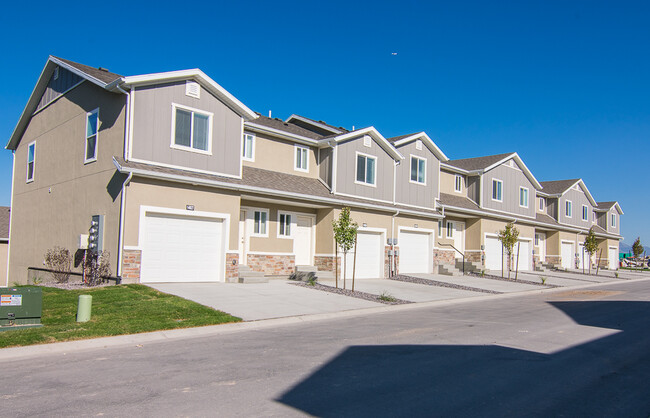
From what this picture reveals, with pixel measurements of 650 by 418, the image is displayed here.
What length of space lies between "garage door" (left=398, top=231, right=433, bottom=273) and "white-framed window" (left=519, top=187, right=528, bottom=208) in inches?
447

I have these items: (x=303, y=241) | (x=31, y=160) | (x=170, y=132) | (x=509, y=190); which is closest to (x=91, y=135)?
(x=170, y=132)

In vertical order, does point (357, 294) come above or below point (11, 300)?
below

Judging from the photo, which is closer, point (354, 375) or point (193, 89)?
point (354, 375)

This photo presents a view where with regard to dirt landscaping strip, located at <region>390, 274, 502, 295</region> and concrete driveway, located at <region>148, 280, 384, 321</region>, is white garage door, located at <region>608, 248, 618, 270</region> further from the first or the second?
concrete driveway, located at <region>148, 280, 384, 321</region>

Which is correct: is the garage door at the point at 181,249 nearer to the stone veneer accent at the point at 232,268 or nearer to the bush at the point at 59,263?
the stone veneer accent at the point at 232,268

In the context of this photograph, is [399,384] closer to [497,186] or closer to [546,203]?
[497,186]

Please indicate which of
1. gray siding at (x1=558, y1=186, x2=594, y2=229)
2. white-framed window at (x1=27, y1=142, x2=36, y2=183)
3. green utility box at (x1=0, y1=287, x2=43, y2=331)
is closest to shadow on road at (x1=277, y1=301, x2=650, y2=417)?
green utility box at (x1=0, y1=287, x2=43, y2=331)

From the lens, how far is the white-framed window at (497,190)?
106ft

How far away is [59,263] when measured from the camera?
18391 millimetres

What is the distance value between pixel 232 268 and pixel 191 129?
506 centimetres

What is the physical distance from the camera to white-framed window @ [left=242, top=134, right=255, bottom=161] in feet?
67.3

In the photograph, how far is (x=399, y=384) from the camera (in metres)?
6.58

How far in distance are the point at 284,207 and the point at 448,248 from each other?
12659 millimetres

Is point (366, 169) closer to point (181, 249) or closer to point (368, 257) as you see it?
point (368, 257)
